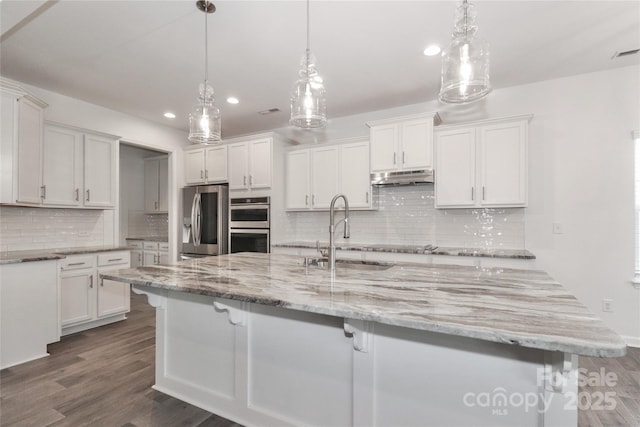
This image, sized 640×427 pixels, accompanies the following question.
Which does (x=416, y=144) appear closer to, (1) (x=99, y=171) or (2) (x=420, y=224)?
(2) (x=420, y=224)

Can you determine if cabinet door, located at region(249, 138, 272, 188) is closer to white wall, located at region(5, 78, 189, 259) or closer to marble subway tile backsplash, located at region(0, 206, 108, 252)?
white wall, located at region(5, 78, 189, 259)

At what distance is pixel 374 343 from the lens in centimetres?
139

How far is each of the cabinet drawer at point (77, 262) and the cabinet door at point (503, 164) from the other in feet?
14.2

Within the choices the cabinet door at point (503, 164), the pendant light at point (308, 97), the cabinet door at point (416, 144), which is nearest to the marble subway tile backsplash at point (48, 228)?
the pendant light at point (308, 97)

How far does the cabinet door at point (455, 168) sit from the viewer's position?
3.41 metres

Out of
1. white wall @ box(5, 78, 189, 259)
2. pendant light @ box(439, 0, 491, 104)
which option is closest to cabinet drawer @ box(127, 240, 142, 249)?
white wall @ box(5, 78, 189, 259)

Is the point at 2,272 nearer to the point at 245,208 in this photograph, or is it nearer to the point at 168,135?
the point at 245,208

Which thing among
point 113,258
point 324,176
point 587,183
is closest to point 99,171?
point 113,258

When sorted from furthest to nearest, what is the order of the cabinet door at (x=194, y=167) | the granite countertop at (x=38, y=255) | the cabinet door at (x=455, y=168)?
the cabinet door at (x=194, y=167), the cabinet door at (x=455, y=168), the granite countertop at (x=38, y=255)

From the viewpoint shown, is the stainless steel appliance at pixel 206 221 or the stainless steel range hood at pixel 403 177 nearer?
the stainless steel range hood at pixel 403 177

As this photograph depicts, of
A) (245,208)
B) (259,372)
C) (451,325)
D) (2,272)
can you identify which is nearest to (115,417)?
(259,372)

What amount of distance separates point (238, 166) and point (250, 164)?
0.22 metres

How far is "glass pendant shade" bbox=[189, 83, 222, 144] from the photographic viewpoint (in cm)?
226

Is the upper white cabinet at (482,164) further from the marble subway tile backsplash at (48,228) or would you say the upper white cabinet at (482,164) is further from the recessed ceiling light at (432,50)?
the marble subway tile backsplash at (48,228)
